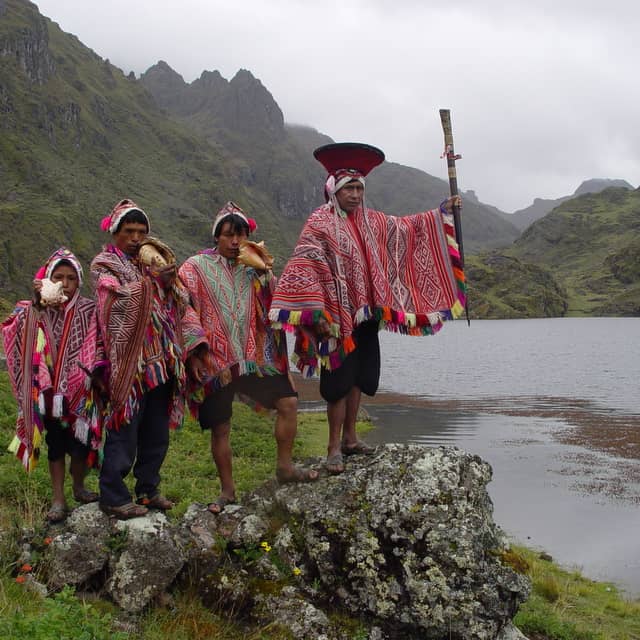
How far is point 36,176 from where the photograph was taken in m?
116

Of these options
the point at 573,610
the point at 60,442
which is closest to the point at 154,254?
the point at 60,442

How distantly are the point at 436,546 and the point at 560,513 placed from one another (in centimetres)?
1068

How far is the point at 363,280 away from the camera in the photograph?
5.27 m

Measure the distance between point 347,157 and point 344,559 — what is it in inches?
133

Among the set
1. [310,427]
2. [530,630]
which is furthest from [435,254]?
[310,427]

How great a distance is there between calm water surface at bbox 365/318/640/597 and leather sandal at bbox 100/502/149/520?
28.3ft

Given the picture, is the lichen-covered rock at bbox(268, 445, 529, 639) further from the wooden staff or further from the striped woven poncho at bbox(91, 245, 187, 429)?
the wooden staff

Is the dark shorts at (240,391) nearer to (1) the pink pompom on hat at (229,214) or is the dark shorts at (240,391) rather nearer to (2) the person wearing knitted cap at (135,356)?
(2) the person wearing knitted cap at (135,356)

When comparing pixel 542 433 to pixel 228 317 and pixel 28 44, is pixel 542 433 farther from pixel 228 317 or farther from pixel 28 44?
pixel 28 44

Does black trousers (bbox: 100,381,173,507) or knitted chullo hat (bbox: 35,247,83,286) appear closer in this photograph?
black trousers (bbox: 100,381,173,507)

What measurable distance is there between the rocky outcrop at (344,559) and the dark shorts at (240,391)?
2.78ft

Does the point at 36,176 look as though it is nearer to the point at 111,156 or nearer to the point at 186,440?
the point at 111,156

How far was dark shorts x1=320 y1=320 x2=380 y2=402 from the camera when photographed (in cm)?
529

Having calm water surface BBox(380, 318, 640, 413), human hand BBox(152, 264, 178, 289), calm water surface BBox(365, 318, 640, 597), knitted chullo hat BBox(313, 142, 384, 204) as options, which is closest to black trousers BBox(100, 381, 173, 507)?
human hand BBox(152, 264, 178, 289)
